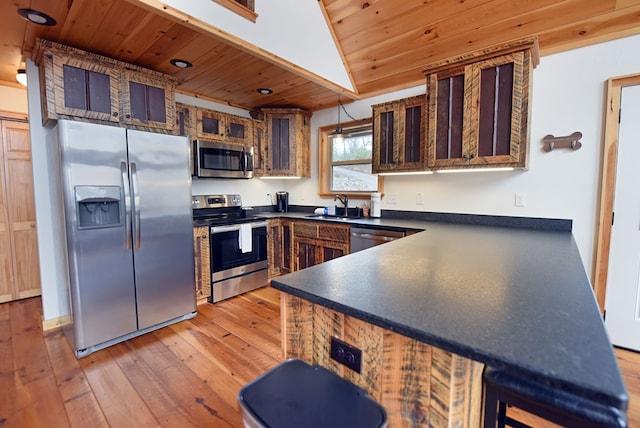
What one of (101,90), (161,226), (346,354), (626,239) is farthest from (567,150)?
(101,90)

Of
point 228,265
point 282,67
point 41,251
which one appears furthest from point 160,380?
point 282,67

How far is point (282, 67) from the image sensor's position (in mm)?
2668

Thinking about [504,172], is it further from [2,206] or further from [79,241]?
[2,206]

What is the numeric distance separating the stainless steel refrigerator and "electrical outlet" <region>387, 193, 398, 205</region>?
2161mm

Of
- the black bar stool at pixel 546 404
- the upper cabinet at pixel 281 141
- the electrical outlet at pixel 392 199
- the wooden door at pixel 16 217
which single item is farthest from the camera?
the upper cabinet at pixel 281 141

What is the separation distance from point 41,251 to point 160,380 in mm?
1742

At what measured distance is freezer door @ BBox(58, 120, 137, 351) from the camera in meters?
2.10

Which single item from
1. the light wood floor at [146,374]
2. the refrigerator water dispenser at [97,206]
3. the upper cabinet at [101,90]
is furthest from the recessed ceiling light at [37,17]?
the light wood floor at [146,374]

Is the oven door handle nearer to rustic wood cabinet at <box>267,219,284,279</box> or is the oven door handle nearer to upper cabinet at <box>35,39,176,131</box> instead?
rustic wood cabinet at <box>267,219,284,279</box>

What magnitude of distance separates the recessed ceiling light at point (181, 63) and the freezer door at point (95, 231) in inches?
31.1

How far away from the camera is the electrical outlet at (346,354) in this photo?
0.90m

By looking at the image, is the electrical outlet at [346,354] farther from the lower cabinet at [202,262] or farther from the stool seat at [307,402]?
the lower cabinet at [202,262]

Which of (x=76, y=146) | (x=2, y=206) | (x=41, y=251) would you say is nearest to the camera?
(x=76, y=146)

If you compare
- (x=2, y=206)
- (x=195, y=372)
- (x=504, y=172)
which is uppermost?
(x=504, y=172)
